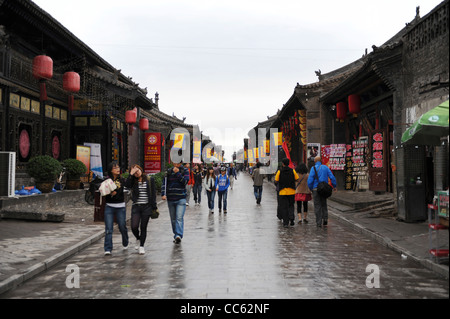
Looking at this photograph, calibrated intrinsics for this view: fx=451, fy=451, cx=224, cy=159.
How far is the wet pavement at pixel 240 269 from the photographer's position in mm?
5473

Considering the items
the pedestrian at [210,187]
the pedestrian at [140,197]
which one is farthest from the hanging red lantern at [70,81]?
the pedestrian at [140,197]

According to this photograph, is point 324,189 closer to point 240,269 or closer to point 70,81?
point 240,269

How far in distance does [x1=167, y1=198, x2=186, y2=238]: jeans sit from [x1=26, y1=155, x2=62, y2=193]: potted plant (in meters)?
6.55

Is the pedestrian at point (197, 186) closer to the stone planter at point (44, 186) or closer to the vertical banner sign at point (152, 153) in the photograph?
the stone planter at point (44, 186)

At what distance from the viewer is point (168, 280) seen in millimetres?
6051

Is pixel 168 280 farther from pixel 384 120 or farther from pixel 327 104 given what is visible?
pixel 327 104

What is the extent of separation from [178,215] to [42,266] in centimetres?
310

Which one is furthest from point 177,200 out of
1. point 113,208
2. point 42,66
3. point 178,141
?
point 178,141

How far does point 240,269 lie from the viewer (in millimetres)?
6668

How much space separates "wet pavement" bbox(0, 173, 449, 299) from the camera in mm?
5473

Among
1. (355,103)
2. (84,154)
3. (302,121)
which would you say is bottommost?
(84,154)

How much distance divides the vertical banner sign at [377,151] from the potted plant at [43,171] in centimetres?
1176
